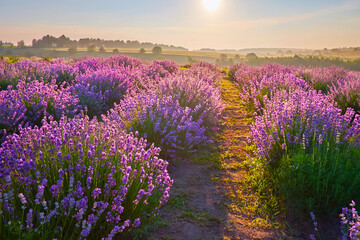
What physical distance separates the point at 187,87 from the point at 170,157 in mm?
2321

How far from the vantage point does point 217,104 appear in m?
5.96

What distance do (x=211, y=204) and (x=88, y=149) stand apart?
1595 millimetres

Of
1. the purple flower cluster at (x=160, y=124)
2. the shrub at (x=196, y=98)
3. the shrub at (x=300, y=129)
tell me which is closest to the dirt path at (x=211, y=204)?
the purple flower cluster at (x=160, y=124)

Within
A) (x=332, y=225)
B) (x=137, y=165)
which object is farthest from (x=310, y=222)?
(x=137, y=165)

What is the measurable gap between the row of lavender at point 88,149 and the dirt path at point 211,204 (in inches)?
8.5

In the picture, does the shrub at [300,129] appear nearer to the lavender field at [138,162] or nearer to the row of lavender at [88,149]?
the lavender field at [138,162]

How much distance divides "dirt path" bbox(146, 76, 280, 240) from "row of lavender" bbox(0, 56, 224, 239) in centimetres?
21

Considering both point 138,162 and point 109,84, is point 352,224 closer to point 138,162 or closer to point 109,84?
point 138,162

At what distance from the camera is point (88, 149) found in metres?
2.51

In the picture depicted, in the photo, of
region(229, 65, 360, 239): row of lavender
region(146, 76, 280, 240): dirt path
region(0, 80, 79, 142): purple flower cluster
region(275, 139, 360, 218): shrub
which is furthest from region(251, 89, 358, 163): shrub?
region(0, 80, 79, 142): purple flower cluster

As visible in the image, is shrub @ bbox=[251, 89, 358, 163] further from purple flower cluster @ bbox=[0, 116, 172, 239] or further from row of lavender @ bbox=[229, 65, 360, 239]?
purple flower cluster @ bbox=[0, 116, 172, 239]

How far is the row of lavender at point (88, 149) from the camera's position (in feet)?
6.20

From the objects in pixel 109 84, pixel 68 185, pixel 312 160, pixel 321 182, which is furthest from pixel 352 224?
pixel 109 84

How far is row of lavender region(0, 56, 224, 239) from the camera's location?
6.20 feet
